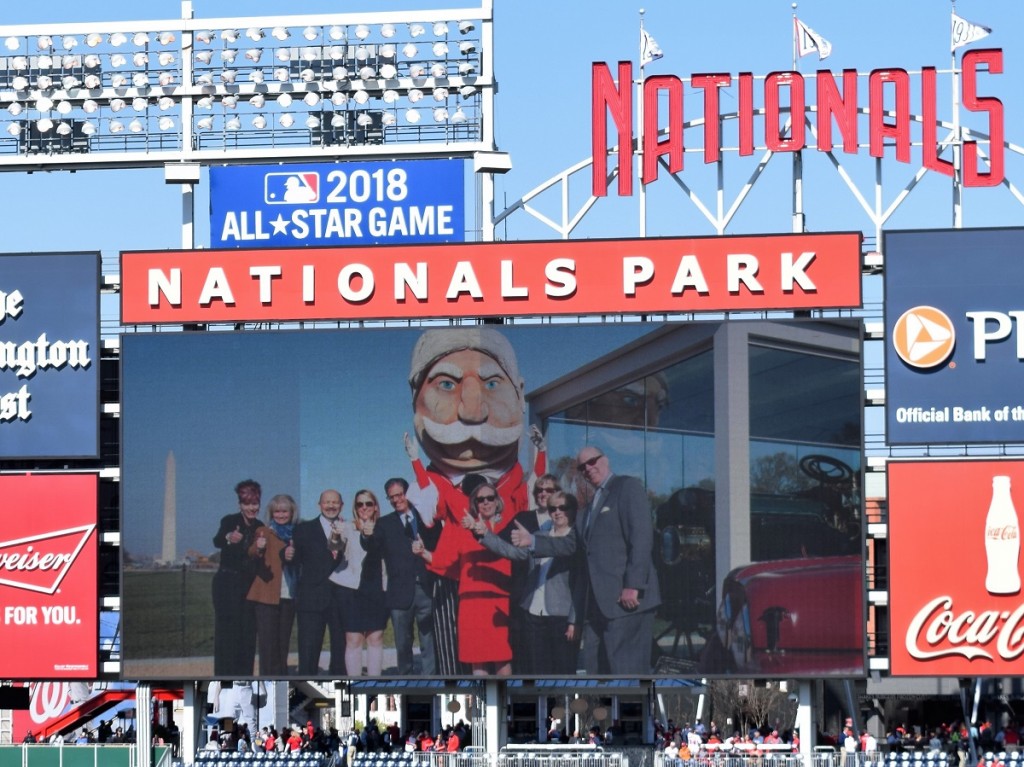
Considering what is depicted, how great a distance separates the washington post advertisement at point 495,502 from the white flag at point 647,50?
21.5 ft

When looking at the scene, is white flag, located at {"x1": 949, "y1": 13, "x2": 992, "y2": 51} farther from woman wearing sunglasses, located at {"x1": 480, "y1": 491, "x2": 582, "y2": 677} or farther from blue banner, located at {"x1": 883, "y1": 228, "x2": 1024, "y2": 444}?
woman wearing sunglasses, located at {"x1": 480, "y1": 491, "x2": 582, "y2": 677}

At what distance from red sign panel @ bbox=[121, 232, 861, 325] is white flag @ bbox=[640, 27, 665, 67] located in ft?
14.9

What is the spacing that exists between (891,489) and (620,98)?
9918mm

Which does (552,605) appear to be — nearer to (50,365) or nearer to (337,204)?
(337,204)

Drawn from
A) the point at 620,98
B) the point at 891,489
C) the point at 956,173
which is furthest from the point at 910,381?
the point at 620,98

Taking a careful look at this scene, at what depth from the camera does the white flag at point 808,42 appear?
4428 cm

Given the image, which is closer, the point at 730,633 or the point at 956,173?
the point at 730,633

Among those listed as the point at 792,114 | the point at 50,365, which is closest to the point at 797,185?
the point at 792,114

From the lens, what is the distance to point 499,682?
41.3 metres

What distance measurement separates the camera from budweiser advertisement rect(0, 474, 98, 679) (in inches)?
1668

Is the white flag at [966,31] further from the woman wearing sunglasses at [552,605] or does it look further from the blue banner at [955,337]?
the woman wearing sunglasses at [552,605]

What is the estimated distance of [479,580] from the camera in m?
40.6

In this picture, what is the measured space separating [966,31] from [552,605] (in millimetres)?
14801

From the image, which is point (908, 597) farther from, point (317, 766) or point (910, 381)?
point (317, 766)
